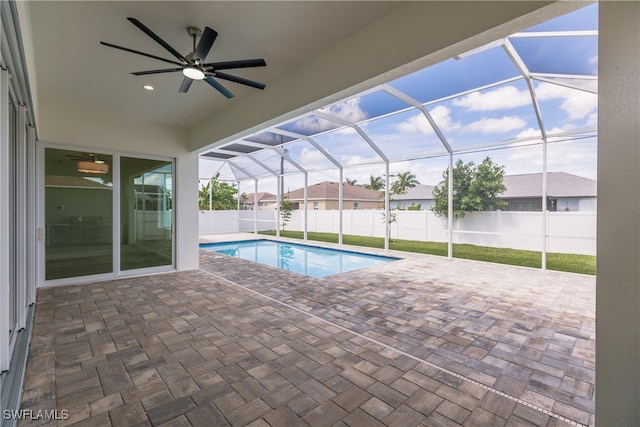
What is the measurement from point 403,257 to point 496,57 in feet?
15.8

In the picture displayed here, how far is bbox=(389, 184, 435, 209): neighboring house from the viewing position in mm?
10023

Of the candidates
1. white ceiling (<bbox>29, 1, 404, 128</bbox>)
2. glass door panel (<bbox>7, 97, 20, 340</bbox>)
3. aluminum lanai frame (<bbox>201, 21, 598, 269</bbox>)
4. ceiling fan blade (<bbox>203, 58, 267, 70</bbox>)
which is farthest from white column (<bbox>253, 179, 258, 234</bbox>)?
ceiling fan blade (<bbox>203, 58, 267, 70</bbox>)

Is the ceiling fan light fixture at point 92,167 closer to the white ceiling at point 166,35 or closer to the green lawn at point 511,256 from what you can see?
the white ceiling at point 166,35

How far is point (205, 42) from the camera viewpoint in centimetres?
256

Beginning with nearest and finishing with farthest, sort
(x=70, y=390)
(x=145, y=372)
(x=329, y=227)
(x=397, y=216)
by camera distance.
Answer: (x=70, y=390) → (x=145, y=372) → (x=397, y=216) → (x=329, y=227)

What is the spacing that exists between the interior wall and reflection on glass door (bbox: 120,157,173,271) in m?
6.32

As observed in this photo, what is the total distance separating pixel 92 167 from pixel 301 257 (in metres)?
5.24

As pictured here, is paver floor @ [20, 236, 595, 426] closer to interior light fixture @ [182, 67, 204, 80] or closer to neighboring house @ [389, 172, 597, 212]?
neighboring house @ [389, 172, 597, 212]

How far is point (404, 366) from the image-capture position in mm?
2396

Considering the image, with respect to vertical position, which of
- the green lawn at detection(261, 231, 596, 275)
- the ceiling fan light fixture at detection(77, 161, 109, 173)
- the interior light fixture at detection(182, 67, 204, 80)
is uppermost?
the interior light fixture at detection(182, 67, 204, 80)

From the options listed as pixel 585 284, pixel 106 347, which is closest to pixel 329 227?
pixel 585 284

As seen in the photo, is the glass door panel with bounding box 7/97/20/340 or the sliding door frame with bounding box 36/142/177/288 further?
the sliding door frame with bounding box 36/142/177/288

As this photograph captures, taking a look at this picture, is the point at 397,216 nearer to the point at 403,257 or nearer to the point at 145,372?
the point at 403,257

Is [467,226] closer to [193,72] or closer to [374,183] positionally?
[374,183]
